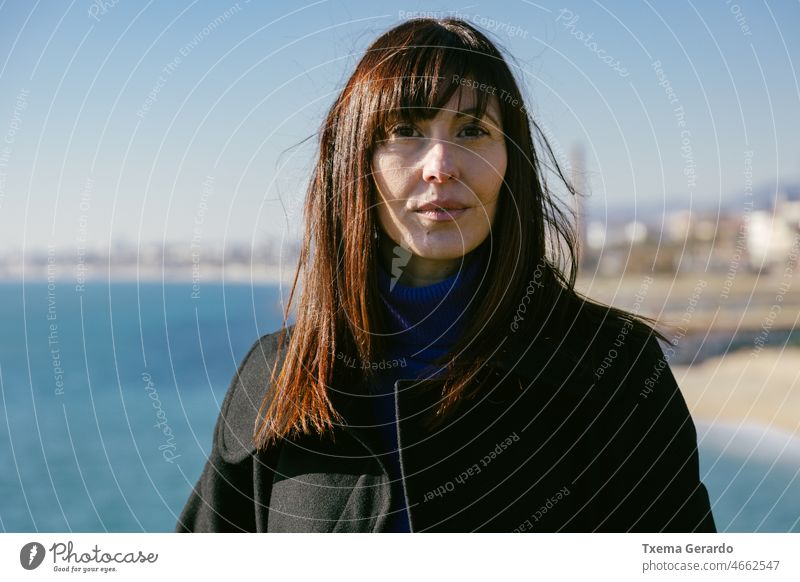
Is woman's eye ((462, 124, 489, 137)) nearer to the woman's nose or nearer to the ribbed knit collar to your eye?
the woman's nose

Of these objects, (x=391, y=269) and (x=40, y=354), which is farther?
(x=40, y=354)

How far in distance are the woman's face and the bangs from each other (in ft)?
0.05

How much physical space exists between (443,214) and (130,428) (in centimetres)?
420

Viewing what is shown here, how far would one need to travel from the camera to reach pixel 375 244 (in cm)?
135

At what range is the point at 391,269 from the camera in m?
1.38

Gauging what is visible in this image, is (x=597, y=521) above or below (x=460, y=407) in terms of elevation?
below

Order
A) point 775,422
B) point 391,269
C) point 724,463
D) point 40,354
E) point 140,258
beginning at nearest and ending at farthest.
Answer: point 391,269
point 140,258
point 724,463
point 775,422
point 40,354

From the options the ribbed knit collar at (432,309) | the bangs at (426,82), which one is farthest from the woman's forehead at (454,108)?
the ribbed knit collar at (432,309)

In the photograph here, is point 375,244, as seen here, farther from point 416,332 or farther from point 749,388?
point 749,388

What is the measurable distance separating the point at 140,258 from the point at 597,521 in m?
1.35

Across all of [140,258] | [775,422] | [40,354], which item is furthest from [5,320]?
[140,258]

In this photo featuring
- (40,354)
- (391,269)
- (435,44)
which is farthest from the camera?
(40,354)
